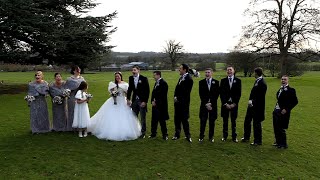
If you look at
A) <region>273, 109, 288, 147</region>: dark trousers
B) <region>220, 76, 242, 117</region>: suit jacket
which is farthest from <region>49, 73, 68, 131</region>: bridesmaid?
<region>273, 109, 288, 147</region>: dark trousers

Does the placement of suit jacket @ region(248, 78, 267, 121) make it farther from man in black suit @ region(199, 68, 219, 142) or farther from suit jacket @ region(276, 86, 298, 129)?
man in black suit @ region(199, 68, 219, 142)

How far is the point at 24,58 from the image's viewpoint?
20.3m

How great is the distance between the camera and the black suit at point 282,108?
27.6 feet

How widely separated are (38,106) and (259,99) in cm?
665

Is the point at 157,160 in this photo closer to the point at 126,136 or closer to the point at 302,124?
the point at 126,136

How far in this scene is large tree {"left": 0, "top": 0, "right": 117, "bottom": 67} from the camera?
18.6m

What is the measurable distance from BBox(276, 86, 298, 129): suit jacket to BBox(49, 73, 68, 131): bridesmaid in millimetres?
6324

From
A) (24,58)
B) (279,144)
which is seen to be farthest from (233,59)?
(279,144)

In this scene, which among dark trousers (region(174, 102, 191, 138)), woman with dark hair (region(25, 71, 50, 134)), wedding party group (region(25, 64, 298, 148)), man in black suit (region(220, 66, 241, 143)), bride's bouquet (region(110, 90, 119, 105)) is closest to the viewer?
wedding party group (region(25, 64, 298, 148))

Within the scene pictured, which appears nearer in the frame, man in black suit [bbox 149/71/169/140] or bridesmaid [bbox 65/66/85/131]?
man in black suit [bbox 149/71/169/140]

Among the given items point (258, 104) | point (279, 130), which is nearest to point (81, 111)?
point (258, 104)

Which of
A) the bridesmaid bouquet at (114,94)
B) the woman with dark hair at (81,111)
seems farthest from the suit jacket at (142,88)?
the woman with dark hair at (81,111)

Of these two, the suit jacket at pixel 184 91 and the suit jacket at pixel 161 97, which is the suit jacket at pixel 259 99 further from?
the suit jacket at pixel 161 97

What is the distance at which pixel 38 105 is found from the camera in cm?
991
